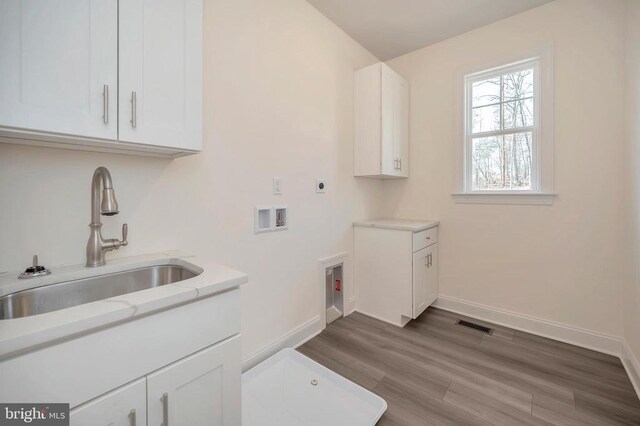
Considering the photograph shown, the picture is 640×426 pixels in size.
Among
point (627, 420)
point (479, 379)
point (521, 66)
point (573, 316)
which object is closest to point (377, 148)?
point (521, 66)

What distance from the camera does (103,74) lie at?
0.98 m

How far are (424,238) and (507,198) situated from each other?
2.64ft

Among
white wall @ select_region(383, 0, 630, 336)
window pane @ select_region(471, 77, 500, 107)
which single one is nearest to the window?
window pane @ select_region(471, 77, 500, 107)

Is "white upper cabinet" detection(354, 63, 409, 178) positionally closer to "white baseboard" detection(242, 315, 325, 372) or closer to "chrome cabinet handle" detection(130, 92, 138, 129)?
"white baseboard" detection(242, 315, 325, 372)

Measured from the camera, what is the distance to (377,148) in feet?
8.35

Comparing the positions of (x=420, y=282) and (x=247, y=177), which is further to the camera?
(x=420, y=282)

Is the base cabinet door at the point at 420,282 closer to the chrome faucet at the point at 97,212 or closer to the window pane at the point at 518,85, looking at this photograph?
the window pane at the point at 518,85

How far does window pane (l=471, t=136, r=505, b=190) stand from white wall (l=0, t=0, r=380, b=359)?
119cm

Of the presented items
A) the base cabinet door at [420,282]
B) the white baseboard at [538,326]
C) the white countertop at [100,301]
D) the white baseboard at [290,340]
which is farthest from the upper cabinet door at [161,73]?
the white baseboard at [538,326]

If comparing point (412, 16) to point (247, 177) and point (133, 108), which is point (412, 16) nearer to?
point (247, 177)

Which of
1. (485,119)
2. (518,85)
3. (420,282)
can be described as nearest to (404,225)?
(420,282)

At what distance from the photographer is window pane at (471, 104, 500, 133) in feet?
8.28

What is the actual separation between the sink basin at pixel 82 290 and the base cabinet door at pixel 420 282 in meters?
1.86

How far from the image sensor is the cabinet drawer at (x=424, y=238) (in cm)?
238
